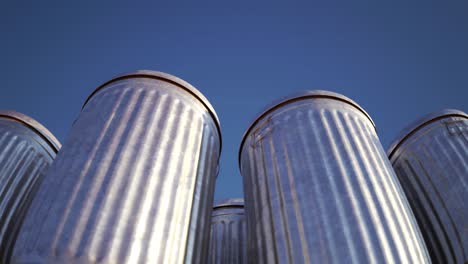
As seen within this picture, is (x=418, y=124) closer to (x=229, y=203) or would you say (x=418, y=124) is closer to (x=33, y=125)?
(x=229, y=203)

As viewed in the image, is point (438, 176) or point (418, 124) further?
point (418, 124)

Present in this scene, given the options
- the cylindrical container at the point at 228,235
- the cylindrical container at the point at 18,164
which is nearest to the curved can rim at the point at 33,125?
the cylindrical container at the point at 18,164

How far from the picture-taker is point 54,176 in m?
3.77

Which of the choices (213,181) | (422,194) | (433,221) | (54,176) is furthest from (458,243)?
(54,176)

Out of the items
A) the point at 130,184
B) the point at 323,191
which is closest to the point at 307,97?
the point at 323,191

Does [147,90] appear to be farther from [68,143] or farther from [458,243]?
[458,243]

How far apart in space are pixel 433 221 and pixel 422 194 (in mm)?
457

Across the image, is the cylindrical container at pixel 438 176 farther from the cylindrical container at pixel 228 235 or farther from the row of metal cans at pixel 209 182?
the cylindrical container at pixel 228 235

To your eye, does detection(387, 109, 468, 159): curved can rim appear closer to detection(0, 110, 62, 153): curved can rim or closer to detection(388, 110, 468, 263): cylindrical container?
detection(388, 110, 468, 263): cylindrical container

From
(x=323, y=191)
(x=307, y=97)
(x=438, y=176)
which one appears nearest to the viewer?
(x=323, y=191)

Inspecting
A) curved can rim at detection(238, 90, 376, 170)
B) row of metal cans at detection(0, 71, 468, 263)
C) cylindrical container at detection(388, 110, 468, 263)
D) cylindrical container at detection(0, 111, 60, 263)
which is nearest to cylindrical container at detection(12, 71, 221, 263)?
row of metal cans at detection(0, 71, 468, 263)

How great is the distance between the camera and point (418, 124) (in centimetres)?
571

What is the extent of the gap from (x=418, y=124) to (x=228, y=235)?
3978 millimetres

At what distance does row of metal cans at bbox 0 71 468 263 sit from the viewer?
335 centimetres
